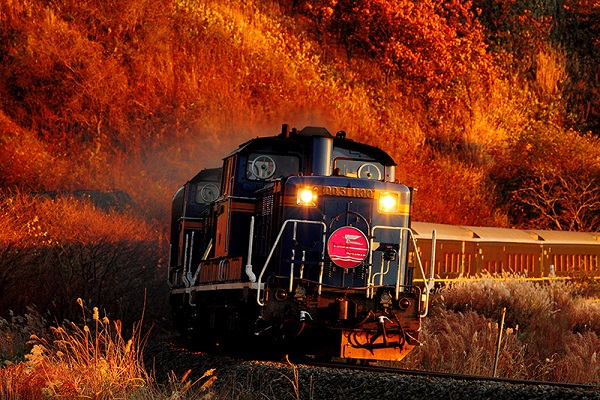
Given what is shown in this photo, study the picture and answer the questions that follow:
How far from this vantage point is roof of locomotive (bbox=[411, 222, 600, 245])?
24234mm

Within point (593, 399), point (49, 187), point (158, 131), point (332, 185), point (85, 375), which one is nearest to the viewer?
point (593, 399)

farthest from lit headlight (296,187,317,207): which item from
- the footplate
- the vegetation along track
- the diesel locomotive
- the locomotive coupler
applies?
the vegetation along track

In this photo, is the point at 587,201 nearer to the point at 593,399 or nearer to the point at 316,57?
the point at 316,57

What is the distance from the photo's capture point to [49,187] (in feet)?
95.8

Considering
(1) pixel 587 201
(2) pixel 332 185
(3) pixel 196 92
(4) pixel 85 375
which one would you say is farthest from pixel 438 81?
(4) pixel 85 375

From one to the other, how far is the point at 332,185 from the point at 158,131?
20.4 metres

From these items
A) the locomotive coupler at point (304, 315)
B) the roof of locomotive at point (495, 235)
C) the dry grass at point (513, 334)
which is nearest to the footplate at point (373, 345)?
the locomotive coupler at point (304, 315)

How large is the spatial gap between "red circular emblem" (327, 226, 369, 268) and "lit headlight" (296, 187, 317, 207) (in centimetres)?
52

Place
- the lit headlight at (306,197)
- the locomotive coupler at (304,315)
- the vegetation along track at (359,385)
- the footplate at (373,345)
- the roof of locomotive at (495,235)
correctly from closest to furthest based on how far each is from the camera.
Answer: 1. the vegetation along track at (359,385)
2. the locomotive coupler at (304,315)
3. the footplate at (373,345)
4. the lit headlight at (306,197)
5. the roof of locomotive at (495,235)

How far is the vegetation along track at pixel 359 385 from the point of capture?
8.19 m

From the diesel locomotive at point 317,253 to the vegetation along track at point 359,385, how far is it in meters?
0.77

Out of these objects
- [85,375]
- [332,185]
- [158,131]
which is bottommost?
[85,375]

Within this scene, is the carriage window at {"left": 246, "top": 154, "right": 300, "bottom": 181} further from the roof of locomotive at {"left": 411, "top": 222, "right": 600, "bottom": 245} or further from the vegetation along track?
the roof of locomotive at {"left": 411, "top": 222, "right": 600, "bottom": 245}

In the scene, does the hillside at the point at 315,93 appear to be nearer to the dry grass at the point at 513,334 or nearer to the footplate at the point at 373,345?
the dry grass at the point at 513,334
